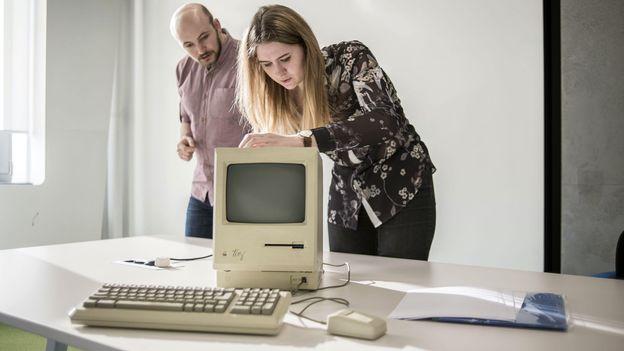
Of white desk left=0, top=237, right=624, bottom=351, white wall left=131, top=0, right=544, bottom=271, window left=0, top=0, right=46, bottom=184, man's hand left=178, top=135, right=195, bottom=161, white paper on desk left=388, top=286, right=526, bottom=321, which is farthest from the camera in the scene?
window left=0, top=0, right=46, bottom=184

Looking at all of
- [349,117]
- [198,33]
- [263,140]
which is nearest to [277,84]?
[349,117]

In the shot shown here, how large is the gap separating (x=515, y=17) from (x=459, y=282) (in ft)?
6.63

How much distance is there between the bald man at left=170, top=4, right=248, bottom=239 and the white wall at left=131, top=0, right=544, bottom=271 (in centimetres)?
114

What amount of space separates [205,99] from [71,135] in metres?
1.87

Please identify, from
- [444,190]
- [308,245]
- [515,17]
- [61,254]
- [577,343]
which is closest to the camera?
[577,343]

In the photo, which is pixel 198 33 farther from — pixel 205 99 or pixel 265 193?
pixel 265 193

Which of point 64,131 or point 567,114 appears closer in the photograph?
point 567,114

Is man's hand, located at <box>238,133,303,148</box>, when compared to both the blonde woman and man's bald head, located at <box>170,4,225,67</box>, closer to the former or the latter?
the blonde woman

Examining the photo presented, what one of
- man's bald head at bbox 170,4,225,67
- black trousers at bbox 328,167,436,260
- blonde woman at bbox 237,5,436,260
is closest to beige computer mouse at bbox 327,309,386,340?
blonde woman at bbox 237,5,436,260

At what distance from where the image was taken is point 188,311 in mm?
945

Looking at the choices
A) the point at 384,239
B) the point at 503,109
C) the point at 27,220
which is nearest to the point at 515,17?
the point at 503,109

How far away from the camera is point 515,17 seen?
295cm

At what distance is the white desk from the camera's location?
0.87 m

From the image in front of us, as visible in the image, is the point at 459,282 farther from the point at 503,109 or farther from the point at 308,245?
the point at 503,109
